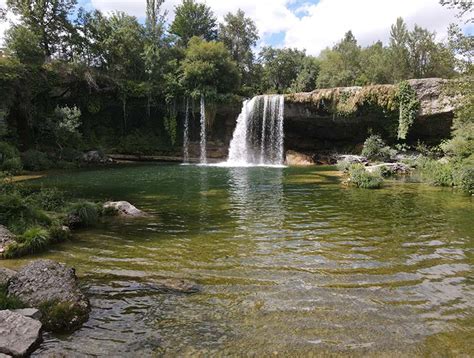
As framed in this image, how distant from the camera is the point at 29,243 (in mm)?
7293

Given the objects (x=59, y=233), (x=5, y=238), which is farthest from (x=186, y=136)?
(x=5, y=238)

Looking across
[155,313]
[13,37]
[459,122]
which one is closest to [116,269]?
[155,313]

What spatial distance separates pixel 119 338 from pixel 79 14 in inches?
1460

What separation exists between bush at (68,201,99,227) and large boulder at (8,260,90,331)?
14.5ft

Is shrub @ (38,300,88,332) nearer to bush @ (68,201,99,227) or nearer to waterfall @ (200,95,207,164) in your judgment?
bush @ (68,201,99,227)

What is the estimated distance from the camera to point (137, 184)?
17.5 meters

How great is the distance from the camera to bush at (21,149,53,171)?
23.6 m

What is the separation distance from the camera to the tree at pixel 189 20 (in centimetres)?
5194

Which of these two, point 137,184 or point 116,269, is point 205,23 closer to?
point 137,184

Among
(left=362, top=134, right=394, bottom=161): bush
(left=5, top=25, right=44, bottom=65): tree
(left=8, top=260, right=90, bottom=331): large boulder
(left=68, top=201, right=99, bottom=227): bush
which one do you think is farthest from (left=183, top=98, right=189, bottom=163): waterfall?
(left=8, top=260, right=90, bottom=331): large boulder

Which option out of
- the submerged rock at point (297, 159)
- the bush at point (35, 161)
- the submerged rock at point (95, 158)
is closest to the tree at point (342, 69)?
the submerged rock at point (297, 159)

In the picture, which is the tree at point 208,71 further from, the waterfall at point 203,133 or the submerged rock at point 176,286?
the submerged rock at point 176,286

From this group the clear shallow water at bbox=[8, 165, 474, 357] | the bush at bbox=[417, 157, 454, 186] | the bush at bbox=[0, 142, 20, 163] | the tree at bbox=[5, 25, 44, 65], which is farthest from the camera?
the tree at bbox=[5, 25, 44, 65]

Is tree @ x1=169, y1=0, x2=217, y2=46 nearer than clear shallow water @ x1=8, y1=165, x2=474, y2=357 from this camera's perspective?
No
